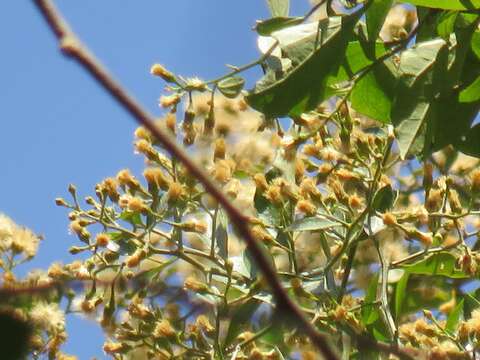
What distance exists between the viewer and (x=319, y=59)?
111cm

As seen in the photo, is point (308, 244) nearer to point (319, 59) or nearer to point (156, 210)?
point (156, 210)

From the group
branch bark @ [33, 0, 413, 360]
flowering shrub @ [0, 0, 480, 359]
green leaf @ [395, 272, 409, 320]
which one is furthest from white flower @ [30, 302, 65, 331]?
green leaf @ [395, 272, 409, 320]

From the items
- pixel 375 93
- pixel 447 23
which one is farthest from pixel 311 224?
pixel 447 23

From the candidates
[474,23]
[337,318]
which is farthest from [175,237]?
[474,23]

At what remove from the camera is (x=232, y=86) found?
128 cm

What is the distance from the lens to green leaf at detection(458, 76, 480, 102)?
1125mm

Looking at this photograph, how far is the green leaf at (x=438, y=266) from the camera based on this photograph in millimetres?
1277

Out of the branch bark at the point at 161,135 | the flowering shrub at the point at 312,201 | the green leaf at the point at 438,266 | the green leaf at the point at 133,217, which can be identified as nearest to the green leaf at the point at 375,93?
the flowering shrub at the point at 312,201

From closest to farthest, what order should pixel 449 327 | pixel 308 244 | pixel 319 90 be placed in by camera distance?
pixel 319 90 → pixel 449 327 → pixel 308 244

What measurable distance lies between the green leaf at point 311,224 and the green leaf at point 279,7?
0.28 meters

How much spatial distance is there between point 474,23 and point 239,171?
0.47m

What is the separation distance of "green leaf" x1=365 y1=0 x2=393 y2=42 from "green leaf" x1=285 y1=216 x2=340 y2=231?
0.77ft

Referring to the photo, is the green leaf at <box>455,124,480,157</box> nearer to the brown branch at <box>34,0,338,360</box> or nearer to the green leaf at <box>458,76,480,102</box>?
the green leaf at <box>458,76,480,102</box>

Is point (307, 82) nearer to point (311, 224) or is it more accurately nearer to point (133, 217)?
point (311, 224)
